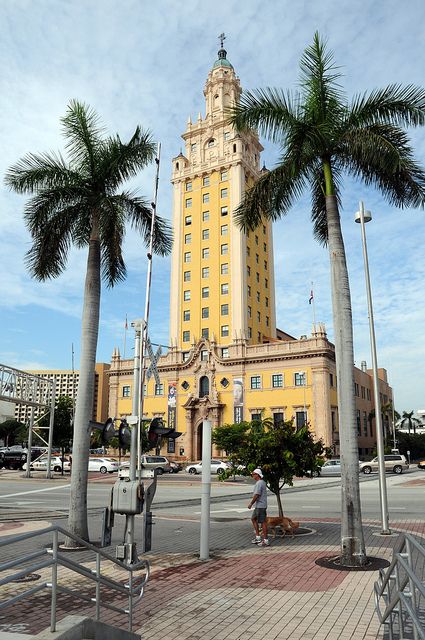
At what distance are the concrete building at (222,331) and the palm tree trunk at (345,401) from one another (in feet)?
155

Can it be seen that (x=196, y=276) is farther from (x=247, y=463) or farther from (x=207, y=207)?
(x=247, y=463)

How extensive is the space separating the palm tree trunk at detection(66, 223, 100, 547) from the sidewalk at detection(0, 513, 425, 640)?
1.45 m

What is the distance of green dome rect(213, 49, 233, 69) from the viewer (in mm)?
80938

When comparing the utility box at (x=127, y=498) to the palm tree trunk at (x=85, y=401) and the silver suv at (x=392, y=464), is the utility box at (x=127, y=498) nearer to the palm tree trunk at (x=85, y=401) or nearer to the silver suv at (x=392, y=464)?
the palm tree trunk at (x=85, y=401)

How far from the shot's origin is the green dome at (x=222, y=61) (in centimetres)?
8094

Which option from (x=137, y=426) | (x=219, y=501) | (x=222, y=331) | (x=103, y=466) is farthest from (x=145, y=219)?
(x=222, y=331)

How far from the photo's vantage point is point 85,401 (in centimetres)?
1271

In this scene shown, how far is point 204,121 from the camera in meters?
78.0

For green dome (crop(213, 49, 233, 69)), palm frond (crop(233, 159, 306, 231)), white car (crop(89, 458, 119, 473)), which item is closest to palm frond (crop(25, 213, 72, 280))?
palm frond (crop(233, 159, 306, 231))

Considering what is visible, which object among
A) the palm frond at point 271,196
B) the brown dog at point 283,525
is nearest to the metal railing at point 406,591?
the brown dog at point 283,525

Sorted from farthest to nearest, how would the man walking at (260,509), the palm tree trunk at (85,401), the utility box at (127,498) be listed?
1. the man walking at (260,509)
2. the palm tree trunk at (85,401)
3. the utility box at (127,498)

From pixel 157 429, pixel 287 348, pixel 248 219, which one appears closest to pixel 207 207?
pixel 287 348

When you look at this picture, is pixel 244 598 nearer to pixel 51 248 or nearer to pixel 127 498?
pixel 127 498

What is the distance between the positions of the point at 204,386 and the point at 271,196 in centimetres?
5447
